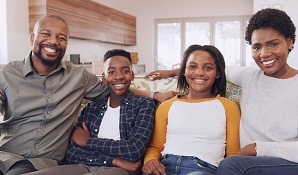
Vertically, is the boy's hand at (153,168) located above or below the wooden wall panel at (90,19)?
below

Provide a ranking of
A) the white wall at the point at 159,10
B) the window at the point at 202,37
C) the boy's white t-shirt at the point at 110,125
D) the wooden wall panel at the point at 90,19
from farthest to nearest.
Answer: the window at the point at 202,37, the white wall at the point at 159,10, the wooden wall panel at the point at 90,19, the boy's white t-shirt at the point at 110,125

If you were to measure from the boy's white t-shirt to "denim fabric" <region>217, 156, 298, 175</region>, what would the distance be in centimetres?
61

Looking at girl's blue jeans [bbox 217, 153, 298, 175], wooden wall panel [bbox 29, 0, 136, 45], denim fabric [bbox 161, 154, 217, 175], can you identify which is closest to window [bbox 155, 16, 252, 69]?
wooden wall panel [bbox 29, 0, 136, 45]

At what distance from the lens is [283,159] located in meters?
1.24

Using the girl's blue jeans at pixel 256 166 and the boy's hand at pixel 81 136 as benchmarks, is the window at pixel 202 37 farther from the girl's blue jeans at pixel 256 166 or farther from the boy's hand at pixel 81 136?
the girl's blue jeans at pixel 256 166

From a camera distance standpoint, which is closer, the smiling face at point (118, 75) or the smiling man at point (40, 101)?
the smiling man at point (40, 101)

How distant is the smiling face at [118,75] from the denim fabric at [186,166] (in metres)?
0.45

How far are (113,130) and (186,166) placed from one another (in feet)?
1.37

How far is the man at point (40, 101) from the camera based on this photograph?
1591 millimetres

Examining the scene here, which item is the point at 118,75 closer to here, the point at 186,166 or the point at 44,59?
the point at 44,59

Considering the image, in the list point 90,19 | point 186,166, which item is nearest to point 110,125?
point 186,166

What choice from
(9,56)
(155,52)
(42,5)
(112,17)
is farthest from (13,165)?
(155,52)

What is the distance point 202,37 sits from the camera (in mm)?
7570

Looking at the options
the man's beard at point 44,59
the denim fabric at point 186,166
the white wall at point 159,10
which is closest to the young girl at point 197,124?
the denim fabric at point 186,166
